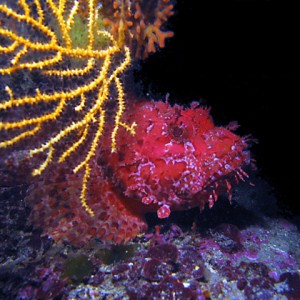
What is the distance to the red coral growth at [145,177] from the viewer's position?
3.71 metres

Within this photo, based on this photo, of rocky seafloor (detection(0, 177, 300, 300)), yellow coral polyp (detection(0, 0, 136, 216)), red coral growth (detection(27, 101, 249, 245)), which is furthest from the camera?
red coral growth (detection(27, 101, 249, 245))

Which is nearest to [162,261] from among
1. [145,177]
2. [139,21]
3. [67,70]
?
[145,177]

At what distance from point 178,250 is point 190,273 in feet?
1.28

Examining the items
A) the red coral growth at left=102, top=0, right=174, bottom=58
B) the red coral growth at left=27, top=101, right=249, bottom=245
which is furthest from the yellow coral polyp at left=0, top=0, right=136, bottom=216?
the red coral growth at left=27, top=101, right=249, bottom=245

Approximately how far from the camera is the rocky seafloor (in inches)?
142

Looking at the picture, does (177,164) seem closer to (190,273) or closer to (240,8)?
(190,273)

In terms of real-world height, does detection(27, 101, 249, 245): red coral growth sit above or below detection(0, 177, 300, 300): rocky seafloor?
above

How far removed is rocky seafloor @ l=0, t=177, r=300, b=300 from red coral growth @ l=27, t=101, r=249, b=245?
1.00 ft

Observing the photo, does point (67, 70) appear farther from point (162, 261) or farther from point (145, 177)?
point (162, 261)

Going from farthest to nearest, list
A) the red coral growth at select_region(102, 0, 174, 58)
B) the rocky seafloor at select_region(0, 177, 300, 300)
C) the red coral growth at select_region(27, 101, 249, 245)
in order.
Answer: the red coral growth at select_region(27, 101, 249, 245) < the rocky seafloor at select_region(0, 177, 300, 300) < the red coral growth at select_region(102, 0, 174, 58)

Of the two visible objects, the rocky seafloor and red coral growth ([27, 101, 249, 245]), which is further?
red coral growth ([27, 101, 249, 245])

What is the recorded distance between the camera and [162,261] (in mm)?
3871

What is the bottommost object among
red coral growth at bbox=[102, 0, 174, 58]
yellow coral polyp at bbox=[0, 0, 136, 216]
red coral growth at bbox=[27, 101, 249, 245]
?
red coral growth at bbox=[27, 101, 249, 245]

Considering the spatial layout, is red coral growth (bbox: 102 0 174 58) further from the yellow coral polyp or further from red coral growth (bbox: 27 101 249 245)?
red coral growth (bbox: 27 101 249 245)
